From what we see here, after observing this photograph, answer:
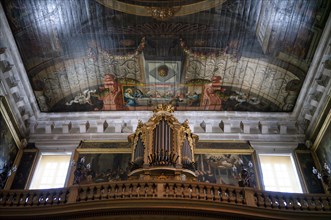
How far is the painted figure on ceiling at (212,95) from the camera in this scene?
12.8 meters

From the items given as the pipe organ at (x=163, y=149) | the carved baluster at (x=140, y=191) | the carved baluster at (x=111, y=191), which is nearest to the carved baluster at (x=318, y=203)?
the pipe organ at (x=163, y=149)

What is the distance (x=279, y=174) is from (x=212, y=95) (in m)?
3.44

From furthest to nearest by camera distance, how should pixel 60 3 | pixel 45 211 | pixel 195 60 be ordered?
pixel 195 60
pixel 60 3
pixel 45 211

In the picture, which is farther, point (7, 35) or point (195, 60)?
point (195, 60)

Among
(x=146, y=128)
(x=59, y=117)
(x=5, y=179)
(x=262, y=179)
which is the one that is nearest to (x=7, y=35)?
A: (x=59, y=117)

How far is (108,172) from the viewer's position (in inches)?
448

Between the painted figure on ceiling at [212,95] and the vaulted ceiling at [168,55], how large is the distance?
0.11 ft

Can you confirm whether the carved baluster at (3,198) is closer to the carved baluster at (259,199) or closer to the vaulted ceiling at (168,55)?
the vaulted ceiling at (168,55)

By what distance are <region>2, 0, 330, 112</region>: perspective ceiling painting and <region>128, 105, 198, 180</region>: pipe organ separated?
1716 mm

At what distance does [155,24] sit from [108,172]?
15.6ft

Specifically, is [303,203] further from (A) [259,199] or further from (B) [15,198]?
(B) [15,198]

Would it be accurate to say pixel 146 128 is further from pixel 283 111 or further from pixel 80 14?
pixel 283 111

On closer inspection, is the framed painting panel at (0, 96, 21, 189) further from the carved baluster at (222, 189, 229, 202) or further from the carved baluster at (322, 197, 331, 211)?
the carved baluster at (322, 197, 331, 211)

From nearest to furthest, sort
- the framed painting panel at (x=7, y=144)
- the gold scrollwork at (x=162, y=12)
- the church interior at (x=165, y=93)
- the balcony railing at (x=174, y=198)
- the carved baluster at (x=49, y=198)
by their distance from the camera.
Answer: the balcony railing at (x=174, y=198) → the carved baluster at (x=49, y=198) → the church interior at (x=165, y=93) → the framed painting panel at (x=7, y=144) → the gold scrollwork at (x=162, y=12)
